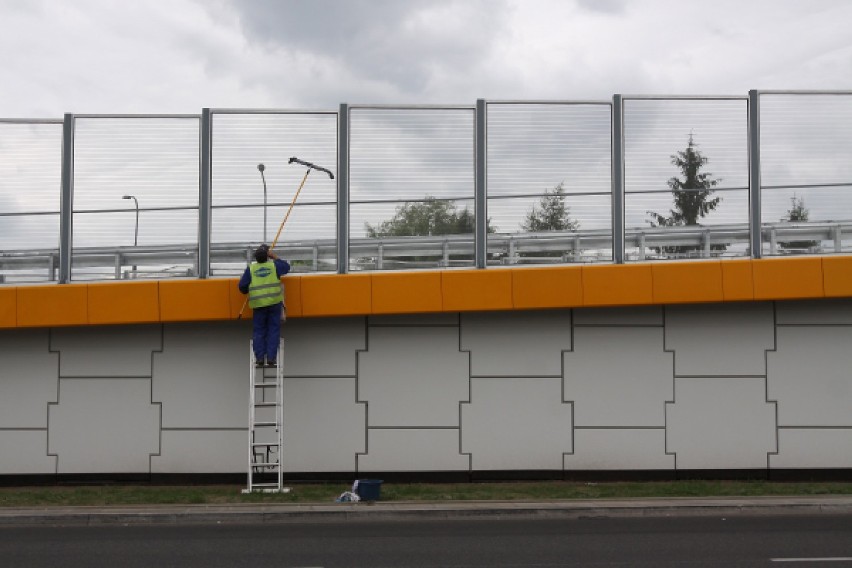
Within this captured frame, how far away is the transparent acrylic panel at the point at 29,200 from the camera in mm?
15695

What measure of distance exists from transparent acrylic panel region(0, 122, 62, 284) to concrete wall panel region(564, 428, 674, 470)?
27.6ft

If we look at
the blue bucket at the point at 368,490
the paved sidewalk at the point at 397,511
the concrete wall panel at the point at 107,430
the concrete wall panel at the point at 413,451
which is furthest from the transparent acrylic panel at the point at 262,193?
the paved sidewalk at the point at 397,511

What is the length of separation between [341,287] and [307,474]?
2886 mm

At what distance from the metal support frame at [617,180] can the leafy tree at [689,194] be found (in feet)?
1.64

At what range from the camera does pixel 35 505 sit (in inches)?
541

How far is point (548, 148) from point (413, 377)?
4039 millimetres

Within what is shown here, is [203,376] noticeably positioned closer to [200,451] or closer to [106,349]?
[200,451]

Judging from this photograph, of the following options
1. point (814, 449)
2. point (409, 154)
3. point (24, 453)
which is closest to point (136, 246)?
point (24, 453)

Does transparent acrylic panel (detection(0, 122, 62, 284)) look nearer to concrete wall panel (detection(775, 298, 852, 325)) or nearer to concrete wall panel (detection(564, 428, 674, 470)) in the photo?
concrete wall panel (detection(564, 428, 674, 470))

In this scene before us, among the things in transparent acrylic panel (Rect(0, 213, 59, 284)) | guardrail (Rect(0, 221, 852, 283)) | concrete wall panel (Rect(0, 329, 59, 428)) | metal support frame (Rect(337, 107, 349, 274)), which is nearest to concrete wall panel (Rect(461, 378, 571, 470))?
guardrail (Rect(0, 221, 852, 283))

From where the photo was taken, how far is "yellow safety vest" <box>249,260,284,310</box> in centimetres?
1466

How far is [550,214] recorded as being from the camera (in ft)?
51.7

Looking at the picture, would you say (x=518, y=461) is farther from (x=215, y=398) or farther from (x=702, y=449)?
(x=215, y=398)

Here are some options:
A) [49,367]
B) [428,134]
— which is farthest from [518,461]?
[49,367]
